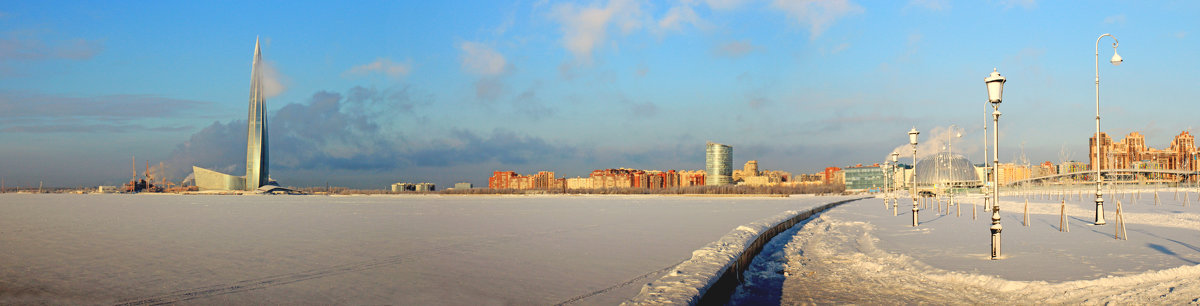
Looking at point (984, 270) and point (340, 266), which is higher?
point (984, 270)

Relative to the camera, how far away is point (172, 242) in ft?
Result: 63.2

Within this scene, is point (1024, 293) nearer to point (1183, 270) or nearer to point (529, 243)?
point (1183, 270)

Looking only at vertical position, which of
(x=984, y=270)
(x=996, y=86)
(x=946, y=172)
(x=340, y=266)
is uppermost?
(x=996, y=86)

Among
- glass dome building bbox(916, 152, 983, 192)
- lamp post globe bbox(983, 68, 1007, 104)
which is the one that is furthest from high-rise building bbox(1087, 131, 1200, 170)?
lamp post globe bbox(983, 68, 1007, 104)

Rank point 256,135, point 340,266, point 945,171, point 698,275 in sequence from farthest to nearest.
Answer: point 256,135
point 945,171
point 340,266
point 698,275

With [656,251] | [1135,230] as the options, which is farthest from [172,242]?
[1135,230]

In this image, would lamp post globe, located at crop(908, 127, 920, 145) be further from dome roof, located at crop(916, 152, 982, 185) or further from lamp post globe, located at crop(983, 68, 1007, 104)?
dome roof, located at crop(916, 152, 982, 185)

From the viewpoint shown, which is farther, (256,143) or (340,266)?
(256,143)

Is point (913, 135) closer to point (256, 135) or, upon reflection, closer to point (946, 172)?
point (946, 172)

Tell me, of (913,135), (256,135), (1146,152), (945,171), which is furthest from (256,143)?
(1146,152)

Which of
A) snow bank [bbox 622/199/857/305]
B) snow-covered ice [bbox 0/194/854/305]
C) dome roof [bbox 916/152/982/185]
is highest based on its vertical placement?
dome roof [bbox 916/152/982/185]

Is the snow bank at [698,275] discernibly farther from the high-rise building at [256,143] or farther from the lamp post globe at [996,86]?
the high-rise building at [256,143]

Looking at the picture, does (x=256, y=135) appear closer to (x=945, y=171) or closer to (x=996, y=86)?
(x=945, y=171)

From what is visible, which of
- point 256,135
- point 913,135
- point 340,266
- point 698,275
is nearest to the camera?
point 698,275
